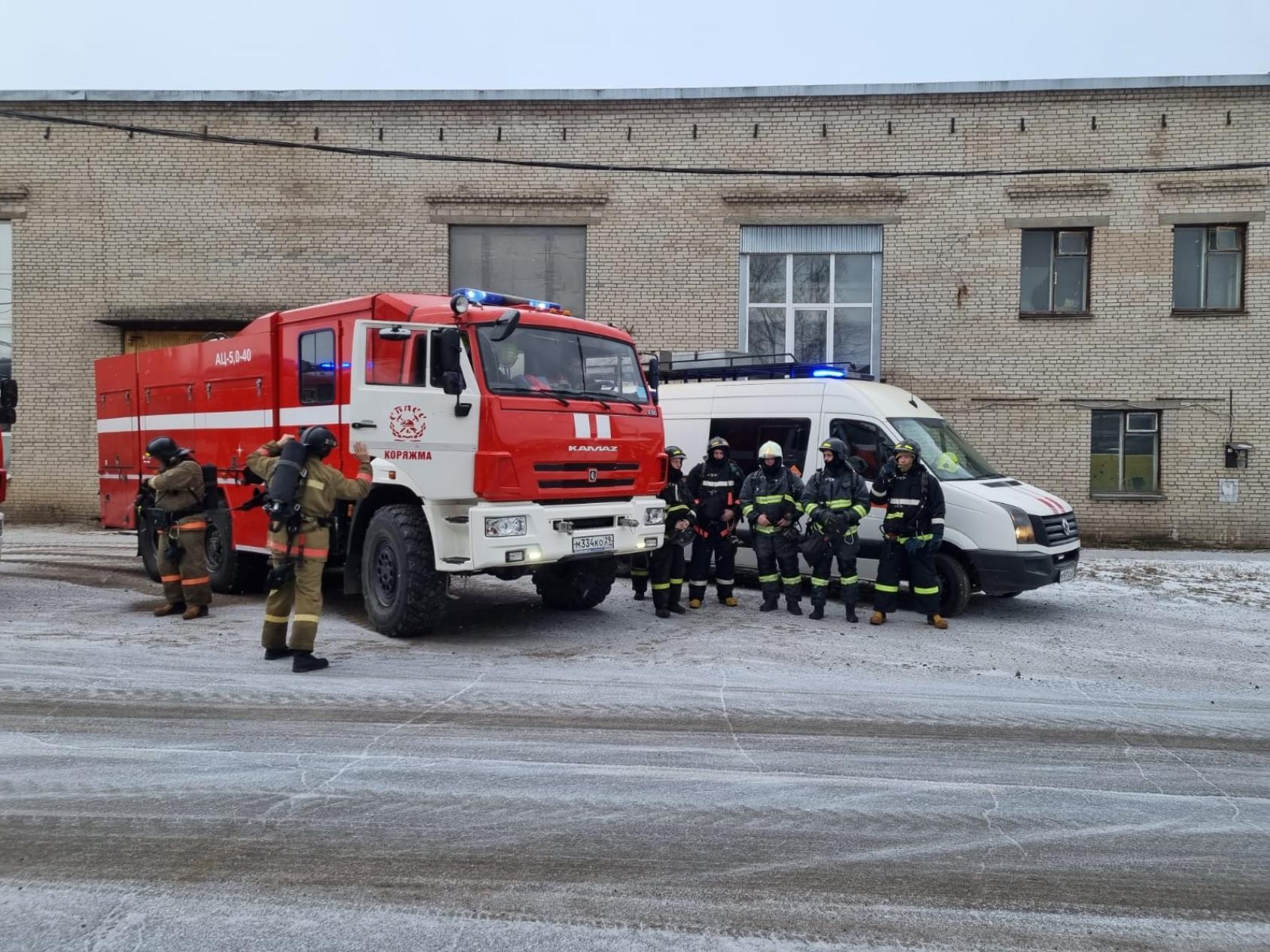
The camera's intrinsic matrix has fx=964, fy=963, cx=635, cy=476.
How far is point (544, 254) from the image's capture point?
17312 mm

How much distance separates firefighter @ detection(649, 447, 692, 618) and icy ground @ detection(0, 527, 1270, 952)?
926 millimetres

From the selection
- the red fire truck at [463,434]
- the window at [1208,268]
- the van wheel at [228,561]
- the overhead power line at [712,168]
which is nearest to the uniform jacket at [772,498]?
the red fire truck at [463,434]

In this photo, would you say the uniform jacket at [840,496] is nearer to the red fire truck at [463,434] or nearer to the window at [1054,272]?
the red fire truck at [463,434]

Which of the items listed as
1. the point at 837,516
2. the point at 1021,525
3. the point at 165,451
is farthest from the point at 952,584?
the point at 165,451

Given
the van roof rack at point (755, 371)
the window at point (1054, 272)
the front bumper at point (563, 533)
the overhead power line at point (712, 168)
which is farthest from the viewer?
the window at point (1054, 272)

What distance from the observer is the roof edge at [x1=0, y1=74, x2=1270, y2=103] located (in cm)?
1606

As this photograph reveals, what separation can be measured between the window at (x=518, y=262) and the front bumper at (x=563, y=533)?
9552mm

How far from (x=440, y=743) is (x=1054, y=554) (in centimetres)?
631

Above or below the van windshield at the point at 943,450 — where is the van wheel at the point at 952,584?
below

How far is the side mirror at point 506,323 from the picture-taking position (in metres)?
7.47

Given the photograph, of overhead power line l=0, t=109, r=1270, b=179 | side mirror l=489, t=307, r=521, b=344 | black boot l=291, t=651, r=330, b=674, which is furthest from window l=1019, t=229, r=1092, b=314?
black boot l=291, t=651, r=330, b=674

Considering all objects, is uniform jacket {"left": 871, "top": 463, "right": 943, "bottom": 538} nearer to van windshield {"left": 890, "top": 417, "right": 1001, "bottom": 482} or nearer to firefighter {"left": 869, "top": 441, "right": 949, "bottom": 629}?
firefighter {"left": 869, "top": 441, "right": 949, "bottom": 629}

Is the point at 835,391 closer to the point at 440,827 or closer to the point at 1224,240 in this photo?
the point at 440,827

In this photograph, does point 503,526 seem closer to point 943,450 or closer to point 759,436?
point 759,436
